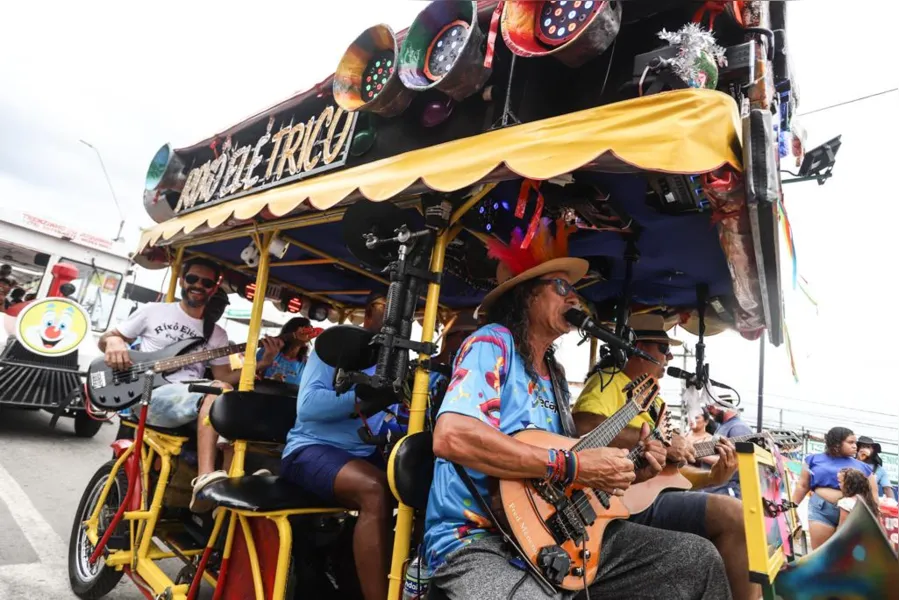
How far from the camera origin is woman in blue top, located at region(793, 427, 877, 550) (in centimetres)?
607

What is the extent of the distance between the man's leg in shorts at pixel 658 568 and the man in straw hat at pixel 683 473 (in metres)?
0.30

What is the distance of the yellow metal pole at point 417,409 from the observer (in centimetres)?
212

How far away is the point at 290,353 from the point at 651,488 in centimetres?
337

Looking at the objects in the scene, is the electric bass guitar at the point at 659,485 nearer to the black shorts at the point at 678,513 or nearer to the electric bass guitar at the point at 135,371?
the black shorts at the point at 678,513

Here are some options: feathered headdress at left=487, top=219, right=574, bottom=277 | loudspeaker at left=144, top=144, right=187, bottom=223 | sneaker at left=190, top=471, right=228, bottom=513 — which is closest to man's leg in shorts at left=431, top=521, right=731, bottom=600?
feathered headdress at left=487, top=219, right=574, bottom=277

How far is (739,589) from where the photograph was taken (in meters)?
2.38

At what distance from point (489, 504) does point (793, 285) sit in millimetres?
1617

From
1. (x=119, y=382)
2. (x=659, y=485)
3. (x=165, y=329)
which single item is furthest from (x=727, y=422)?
(x=119, y=382)

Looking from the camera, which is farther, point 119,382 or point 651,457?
point 119,382

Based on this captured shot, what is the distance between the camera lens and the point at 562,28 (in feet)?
7.36

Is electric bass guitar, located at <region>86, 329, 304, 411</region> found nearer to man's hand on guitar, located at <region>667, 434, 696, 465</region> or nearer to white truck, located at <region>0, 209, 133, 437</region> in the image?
man's hand on guitar, located at <region>667, 434, 696, 465</region>

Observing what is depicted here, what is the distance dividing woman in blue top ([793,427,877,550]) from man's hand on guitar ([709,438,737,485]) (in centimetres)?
402

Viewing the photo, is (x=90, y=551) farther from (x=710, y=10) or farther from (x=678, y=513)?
(x=710, y=10)

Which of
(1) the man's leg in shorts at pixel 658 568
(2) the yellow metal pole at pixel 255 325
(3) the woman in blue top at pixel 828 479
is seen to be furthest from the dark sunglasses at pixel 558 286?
(3) the woman in blue top at pixel 828 479
